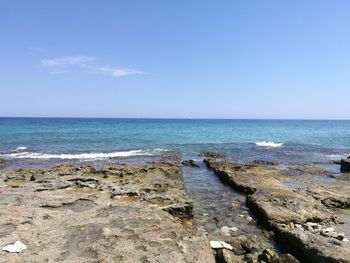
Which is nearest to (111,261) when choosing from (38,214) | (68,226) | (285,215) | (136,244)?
(136,244)

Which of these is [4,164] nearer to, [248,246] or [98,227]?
[98,227]

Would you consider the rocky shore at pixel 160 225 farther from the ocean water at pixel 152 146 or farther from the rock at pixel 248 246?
the ocean water at pixel 152 146

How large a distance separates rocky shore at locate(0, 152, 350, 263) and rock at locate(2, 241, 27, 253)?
2 centimetres

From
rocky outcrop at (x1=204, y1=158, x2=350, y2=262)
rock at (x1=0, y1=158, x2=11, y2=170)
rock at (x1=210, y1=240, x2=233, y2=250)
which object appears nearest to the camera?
rocky outcrop at (x1=204, y1=158, x2=350, y2=262)

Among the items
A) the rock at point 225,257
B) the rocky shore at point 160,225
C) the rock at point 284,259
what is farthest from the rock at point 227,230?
the rock at point 284,259

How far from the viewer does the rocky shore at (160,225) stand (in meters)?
6.42

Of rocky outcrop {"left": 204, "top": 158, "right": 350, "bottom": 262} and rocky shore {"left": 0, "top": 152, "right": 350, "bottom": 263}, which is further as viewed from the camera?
rocky outcrop {"left": 204, "top": 158, "right": 350, "bottom": 262}

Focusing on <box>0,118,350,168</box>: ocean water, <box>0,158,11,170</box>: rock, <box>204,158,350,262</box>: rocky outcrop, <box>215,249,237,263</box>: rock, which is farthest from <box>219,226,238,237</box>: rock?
<box>0,118,350,168</box>: ocean water

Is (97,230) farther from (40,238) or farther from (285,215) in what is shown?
(285,215)

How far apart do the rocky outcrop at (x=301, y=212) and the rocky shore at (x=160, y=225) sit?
28 millimetres

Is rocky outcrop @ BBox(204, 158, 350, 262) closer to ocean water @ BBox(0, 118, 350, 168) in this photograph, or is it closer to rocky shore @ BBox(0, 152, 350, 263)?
rocky shore @ BBox(0, 152, 350, 263)

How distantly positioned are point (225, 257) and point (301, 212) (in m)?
4.43

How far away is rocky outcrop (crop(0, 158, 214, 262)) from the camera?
6234 mm

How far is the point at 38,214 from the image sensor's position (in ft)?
26.7
